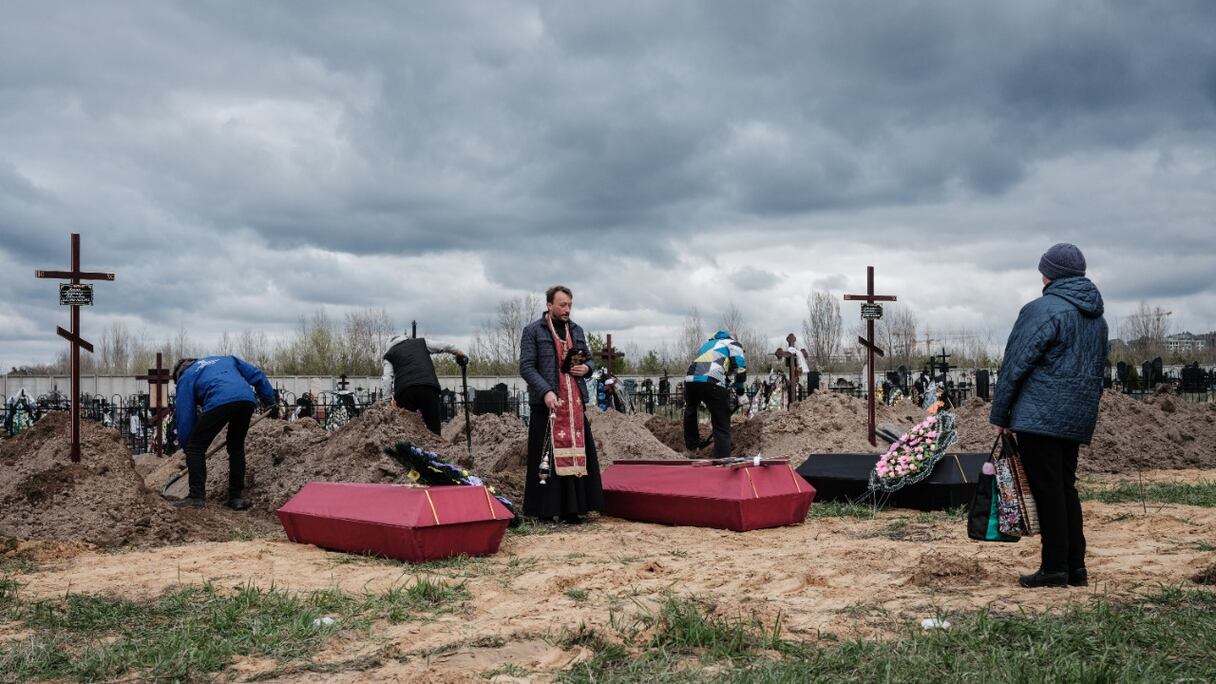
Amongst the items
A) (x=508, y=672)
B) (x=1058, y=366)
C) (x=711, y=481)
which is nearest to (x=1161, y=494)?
(x=711, y=481)

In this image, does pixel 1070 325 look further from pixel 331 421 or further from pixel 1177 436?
pixel 331 421

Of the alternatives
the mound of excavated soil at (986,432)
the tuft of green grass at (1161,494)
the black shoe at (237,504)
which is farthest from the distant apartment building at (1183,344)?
the black shoe at (237,504)

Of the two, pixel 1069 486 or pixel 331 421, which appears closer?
pixel 1069 486

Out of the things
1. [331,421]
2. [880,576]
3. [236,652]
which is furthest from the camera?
[331,421]

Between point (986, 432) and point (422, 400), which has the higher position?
point (422, 400)

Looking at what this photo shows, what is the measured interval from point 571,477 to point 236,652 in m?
4.41

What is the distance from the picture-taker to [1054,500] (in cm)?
509

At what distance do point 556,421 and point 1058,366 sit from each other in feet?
13.7

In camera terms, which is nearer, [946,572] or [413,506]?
[946,572]

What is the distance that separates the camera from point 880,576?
18.1ft

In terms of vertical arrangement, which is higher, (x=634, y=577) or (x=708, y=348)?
(x=708, y=348)

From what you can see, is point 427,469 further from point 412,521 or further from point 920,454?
point 920,454

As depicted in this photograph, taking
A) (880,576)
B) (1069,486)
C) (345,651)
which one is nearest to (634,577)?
(880,576)

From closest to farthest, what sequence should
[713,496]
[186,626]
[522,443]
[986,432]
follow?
[186,626] < [713,496] < [522,443] < [986,432]
